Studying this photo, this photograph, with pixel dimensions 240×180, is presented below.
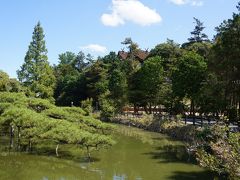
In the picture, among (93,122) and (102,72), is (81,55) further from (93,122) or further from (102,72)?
(93,122)

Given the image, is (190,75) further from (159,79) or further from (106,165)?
(106,165)

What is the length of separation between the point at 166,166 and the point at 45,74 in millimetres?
31401

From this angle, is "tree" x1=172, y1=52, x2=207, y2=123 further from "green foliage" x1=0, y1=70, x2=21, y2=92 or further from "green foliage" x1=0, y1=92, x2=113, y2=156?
"green foliage" x1=0, y1=70, x2=21, y2=92

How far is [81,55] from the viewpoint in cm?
9719

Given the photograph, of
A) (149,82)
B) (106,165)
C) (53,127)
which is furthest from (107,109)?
(106,165)

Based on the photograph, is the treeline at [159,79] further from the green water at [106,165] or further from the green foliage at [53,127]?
the green foliage at [53,127]

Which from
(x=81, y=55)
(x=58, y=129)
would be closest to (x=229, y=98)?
(x=58, y=129)

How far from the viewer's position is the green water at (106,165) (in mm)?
20328

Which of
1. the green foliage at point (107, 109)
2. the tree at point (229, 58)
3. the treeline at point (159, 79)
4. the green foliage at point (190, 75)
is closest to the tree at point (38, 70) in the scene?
the treeline at point (159, 79)

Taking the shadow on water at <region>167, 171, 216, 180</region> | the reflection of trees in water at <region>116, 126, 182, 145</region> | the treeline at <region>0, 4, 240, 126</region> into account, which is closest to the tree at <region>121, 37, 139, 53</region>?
the treeline at <region>0, 4, 240, 126</region>

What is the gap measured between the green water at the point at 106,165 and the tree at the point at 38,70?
2319 centimetres

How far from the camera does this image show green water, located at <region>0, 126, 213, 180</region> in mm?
20328

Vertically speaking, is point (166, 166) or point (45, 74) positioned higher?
point (45, 74)

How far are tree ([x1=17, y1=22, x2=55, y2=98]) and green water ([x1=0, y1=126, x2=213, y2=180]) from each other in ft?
76.1
